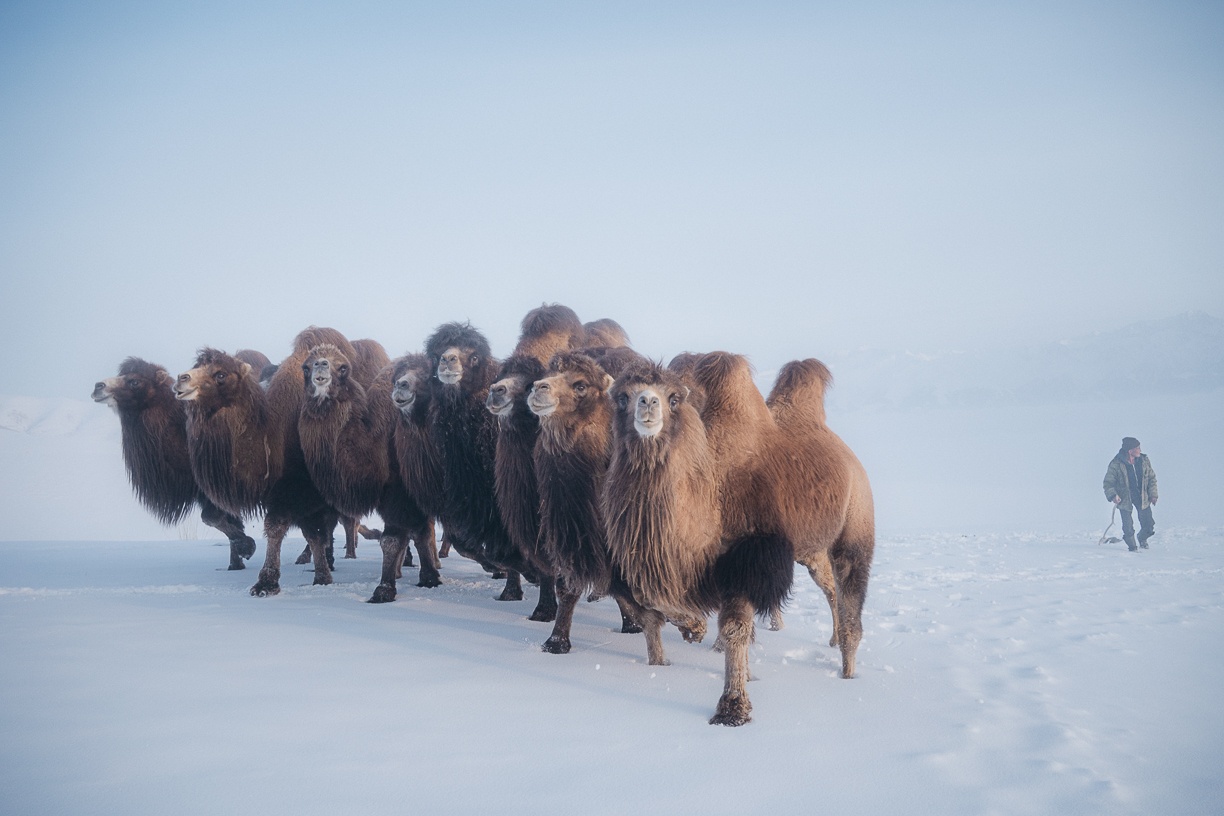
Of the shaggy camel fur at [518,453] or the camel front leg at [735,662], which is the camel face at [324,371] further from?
the camel front leg at [735,662]

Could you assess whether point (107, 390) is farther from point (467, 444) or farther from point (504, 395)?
point (504, 395)

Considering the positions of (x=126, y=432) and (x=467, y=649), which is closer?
(x=467, y=649)

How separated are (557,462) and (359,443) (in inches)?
128

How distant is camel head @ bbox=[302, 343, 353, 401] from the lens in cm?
764

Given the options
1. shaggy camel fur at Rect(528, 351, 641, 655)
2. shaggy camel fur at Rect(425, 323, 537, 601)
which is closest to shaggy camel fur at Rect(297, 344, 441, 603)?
shaggy camel fur at Rect(425, 323, 537, 601)

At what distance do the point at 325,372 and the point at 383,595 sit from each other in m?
2.20

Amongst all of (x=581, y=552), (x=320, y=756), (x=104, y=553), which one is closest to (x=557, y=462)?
(x=581, y=552)

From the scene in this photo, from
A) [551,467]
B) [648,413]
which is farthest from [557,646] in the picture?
[648,413]

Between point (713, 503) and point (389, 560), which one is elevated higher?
point (713, 503)

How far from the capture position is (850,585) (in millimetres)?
5398

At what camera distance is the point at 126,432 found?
9.10 metres

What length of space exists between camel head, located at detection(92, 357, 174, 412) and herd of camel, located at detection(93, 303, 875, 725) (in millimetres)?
21

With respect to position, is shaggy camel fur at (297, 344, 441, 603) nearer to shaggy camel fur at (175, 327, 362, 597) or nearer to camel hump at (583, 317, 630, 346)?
shaggy camel fur at (175, 327, 362, 597)

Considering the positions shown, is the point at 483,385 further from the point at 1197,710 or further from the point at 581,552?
the point at 1197,710
